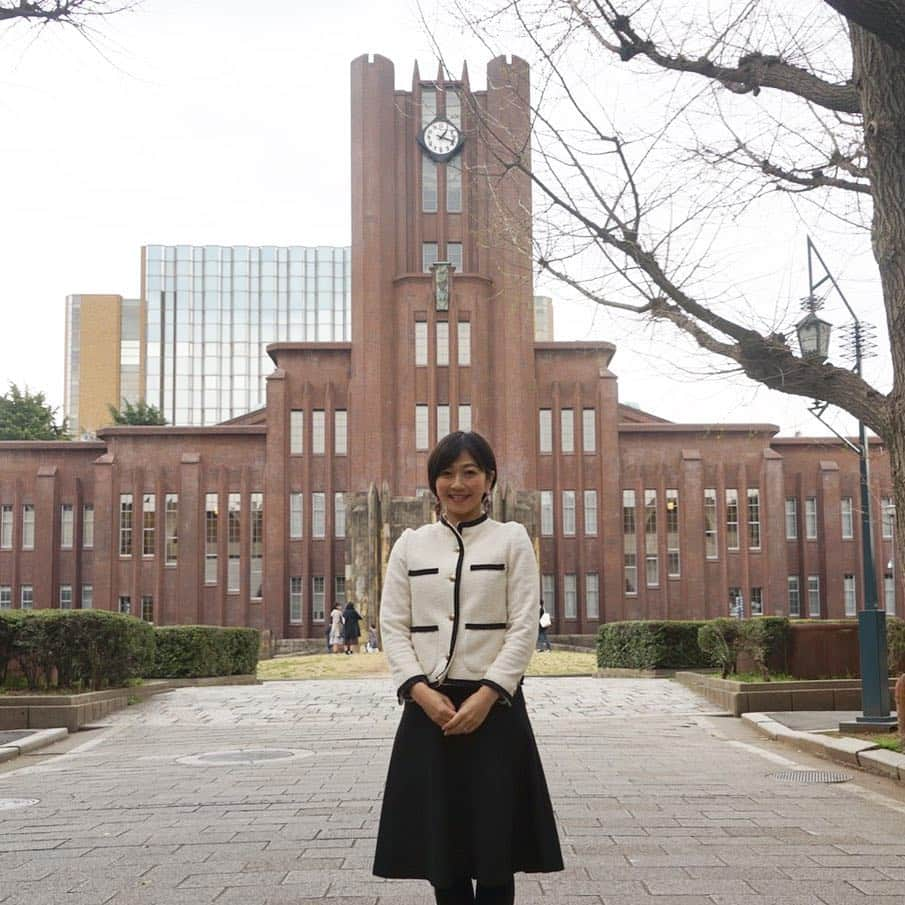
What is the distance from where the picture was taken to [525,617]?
4.03m

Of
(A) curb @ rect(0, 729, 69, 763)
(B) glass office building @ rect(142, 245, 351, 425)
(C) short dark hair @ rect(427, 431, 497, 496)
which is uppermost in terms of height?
(B) glass office building @ rect(142, 245, 351, 425)

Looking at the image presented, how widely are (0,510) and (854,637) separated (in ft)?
149

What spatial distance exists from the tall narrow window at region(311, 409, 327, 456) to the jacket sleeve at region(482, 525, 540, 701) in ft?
165

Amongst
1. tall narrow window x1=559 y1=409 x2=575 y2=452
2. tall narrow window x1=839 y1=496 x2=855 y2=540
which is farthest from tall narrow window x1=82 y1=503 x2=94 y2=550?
tall narrow window x1=839 y1=496 x2=855 y2=540

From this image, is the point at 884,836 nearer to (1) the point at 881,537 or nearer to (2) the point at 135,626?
(2) the point at 135,626

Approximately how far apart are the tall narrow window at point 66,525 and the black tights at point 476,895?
54147mm

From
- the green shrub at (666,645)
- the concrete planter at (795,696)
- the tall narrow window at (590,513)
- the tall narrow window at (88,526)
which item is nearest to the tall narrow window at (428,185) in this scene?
the tall narrow window at (590,513)

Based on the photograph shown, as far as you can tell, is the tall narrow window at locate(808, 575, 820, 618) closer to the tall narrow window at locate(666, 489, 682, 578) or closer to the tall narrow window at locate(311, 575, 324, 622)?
the tall narrow window at locate(666, 489, 682, 578)

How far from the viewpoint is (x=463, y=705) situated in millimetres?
3881

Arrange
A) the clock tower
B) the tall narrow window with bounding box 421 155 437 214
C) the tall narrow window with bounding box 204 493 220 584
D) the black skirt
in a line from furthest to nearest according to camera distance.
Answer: the tall narrow window with bounding box 421 155 437 214 → the tall narrow window with bounding box 204 493 220 584 → the clock tower → the black skirt

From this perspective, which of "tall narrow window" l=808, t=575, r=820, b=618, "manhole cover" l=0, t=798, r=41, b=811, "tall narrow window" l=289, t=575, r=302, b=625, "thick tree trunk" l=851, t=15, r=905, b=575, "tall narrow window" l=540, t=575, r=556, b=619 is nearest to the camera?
"manhole cover" l=0, t=798, r=41, b=811

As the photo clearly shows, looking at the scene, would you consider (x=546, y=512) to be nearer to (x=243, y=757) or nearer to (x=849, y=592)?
(x=849, y=592)

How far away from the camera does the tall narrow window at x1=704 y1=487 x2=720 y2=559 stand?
2153 inches

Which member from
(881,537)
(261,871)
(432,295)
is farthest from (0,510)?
(261,871)
